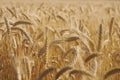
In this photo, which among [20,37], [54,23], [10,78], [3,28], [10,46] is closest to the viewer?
[10,78]

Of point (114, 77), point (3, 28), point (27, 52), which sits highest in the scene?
point (3, 28)

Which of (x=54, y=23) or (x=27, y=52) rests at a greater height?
(x=54, y=23)

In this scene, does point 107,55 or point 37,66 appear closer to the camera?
point 37,66

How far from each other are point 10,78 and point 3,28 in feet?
3.05

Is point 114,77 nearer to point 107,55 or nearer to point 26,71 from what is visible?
point 107,55

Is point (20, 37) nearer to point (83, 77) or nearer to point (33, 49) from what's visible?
point (33, 49)

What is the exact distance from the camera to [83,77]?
1.83 m

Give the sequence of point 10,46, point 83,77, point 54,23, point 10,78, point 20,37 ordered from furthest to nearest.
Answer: point 54,23 < point 20,37 < point 10,46 < point 10,78 < point 83,77

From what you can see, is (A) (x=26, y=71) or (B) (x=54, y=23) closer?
(A) (x=26, y=71)

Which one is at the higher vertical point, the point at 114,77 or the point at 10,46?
the point at 10,46

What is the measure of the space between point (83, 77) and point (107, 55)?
36.0 inches

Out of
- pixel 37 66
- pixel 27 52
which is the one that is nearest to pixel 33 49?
pixel 27 52

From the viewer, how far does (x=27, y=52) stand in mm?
2451

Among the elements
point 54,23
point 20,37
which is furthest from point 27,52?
point 54,23
